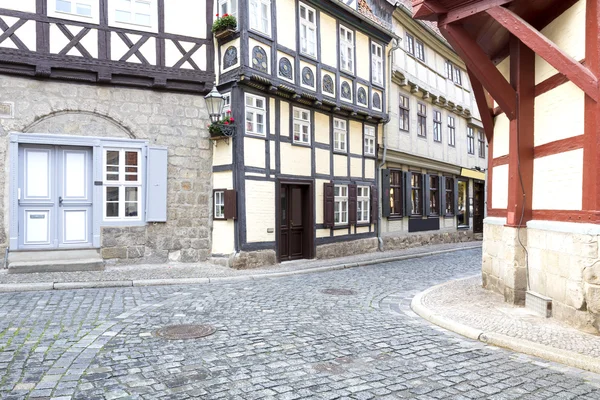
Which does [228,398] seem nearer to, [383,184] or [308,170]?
[308,170]

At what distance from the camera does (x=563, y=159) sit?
611 centimetres

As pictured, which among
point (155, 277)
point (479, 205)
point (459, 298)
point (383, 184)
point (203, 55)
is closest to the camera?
point (459, 298)

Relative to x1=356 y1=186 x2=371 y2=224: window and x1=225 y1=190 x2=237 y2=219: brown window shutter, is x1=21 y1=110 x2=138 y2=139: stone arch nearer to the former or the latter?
x1=225 y1=190 x2=237 y2=219: brown window shutter

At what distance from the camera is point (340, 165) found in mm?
14719

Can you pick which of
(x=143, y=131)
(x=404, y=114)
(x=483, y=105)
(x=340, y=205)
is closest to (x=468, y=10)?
(x=483, y=105)

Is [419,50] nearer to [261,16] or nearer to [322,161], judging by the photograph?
[322,161]

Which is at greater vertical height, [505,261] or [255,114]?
[255,114]

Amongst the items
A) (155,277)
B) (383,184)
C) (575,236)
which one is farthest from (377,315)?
(383,184)

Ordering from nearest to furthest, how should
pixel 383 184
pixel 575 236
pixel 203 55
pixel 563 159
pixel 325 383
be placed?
pixel 325 383 → pixel 575 236 → pixel 563 159 → pixel 203 55 → pixel 383 184

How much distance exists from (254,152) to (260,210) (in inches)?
56.8

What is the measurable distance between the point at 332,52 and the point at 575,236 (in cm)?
1003

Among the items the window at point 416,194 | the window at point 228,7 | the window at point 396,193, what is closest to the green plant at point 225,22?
the window at point 228,7

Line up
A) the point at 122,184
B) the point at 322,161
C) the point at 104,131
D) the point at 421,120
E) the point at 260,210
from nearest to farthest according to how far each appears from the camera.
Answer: the point at 104,131
the point at 122,184
the point at 260,210
the point at 322,161
the point at 421,120

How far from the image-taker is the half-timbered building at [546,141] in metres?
5.47
